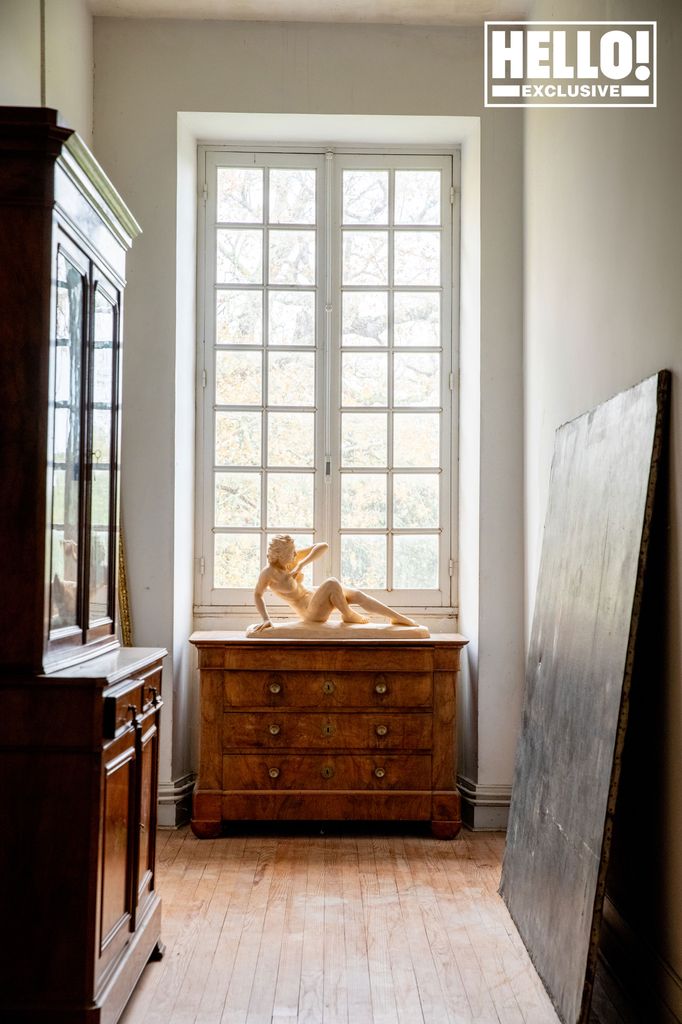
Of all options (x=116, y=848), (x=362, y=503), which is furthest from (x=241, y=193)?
(x=116, y=848)

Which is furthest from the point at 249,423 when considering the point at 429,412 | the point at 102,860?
the point at 102,860

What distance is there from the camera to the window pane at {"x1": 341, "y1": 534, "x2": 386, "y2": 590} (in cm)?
500

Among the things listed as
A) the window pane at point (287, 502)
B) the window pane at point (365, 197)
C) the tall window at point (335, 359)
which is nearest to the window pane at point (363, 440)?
the tall window at point (335, 359)

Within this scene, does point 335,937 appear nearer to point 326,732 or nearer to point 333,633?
point 326,732

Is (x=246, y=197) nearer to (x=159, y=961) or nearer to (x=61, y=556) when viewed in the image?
(x=61, y=556)

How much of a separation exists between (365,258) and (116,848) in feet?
11.3

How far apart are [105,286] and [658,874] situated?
7.47ft

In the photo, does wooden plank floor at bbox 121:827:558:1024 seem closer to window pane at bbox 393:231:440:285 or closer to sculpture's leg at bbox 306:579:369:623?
sculpture's leg at bbox 306:579:369:623

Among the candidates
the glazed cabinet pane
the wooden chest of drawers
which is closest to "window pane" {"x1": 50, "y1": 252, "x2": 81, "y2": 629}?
the glazed cabinet pane

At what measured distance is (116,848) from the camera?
2.52 meters

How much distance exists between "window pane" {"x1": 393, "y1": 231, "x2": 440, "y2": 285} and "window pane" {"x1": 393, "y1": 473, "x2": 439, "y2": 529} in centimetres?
102

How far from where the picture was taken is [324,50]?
4.66 m

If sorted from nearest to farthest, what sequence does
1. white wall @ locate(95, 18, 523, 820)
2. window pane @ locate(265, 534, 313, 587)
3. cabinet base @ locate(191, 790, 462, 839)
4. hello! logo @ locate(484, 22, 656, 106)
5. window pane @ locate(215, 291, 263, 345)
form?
hello! logo @ locate(484, 22, 656, 106) → cabinet base @ locate(191, 790, 462, 839) → white wall @ locate(95, 18, 523, 820) → window pane @ locate(265, 534, 313, 587) → window pane @ locate(215, 291, 263, 345)

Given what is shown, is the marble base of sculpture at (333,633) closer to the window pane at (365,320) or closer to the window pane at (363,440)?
the window pane at (363,440)
